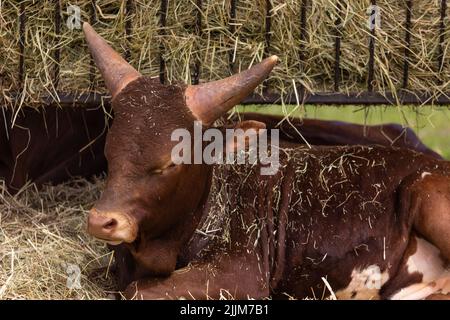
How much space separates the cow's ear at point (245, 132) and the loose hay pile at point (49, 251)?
0.98 m

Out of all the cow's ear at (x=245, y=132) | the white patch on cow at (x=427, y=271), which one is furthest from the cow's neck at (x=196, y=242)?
the white patch on cow at (x=427, y=271)

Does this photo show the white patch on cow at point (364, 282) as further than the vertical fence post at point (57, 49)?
No

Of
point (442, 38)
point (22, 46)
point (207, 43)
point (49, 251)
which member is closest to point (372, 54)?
point (442, 38)

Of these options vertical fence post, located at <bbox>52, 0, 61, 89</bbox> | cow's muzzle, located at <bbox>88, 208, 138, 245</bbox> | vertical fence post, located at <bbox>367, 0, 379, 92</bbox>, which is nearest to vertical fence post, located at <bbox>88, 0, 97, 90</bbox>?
vertical fence post, located at <bbox>52, 0, 61, 89</bbox>

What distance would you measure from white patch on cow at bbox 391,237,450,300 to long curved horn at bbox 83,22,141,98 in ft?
5.75

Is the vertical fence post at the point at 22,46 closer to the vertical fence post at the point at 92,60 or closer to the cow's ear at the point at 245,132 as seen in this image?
the vertical fence post at the point at 92,60

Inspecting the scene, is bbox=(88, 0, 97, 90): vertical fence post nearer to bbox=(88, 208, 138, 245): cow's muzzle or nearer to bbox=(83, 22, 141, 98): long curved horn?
bbox=(83, 22, 141, 98): long curved horn

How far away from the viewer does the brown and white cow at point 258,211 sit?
5.45 metres

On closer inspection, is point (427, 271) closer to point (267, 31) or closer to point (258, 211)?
point (258, 211)

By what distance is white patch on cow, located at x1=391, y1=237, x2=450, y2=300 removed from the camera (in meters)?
6.06

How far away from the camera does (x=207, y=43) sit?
6.27 metres
